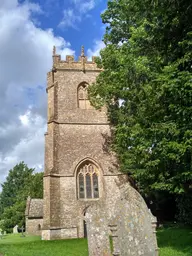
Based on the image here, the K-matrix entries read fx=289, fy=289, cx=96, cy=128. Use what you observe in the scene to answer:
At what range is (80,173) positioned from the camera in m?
23.8

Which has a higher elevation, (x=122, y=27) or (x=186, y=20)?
(x=122, y=27)

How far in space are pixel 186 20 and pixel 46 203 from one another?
16.3 metres

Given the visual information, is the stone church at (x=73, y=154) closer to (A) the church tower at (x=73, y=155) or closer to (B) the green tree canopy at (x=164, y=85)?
(A) the church tower at (x=73, y=155)

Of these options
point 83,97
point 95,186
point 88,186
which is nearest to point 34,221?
point 88,186

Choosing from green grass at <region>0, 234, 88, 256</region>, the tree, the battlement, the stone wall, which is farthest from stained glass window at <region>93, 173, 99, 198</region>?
the stone wall

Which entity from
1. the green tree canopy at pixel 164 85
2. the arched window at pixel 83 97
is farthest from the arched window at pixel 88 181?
the green tree canopy at pixel 164 85

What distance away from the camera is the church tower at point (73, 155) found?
21.5 meters

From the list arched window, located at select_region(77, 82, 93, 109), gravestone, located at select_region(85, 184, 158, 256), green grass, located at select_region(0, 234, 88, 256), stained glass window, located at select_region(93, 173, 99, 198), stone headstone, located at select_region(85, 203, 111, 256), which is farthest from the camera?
arched window, located at select_region(77, 82, 93, 109)

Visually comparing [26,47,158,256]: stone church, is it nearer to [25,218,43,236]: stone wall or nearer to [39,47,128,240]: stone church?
[39,47,128,240]: stone church

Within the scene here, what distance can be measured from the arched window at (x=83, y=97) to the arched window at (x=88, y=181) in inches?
208

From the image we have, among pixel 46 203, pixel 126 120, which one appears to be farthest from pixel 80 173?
pixel 126 120

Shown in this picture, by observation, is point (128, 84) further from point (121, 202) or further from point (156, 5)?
point (121, 202)

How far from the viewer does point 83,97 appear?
26.2 m

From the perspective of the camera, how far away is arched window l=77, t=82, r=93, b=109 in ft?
85.4
